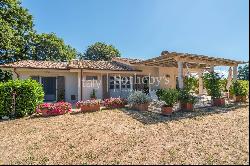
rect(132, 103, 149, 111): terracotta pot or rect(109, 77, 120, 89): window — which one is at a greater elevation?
rect(109, 77, 120, 89): window

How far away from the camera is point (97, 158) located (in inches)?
230

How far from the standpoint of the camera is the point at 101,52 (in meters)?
51.8

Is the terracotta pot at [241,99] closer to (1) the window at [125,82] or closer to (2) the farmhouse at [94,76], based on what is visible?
(2) the farmhouse at [94,76]

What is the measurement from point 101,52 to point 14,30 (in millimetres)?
27279

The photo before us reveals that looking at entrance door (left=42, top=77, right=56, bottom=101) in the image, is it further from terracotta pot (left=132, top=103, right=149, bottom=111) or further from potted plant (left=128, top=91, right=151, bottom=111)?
terracotta pot (left=132, top=103, right=149, bottom=111)

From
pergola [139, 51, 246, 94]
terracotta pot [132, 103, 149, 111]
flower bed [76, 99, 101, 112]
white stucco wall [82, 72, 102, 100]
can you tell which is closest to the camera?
flower bed [76, 99, 101, 112]

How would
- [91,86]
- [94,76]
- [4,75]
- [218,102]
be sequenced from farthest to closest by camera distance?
[4,75] < [94,76] < [91,86] < [218,102]

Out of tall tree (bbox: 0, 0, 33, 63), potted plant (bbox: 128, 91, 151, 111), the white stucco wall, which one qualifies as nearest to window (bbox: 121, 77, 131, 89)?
the white stucco wall

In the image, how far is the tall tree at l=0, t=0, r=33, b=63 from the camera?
2302 cm

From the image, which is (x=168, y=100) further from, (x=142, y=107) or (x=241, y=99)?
(x=241, y=99)

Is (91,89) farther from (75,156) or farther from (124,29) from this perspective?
(75,156)

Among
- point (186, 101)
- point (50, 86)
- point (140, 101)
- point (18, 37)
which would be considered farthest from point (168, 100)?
point (18, 37)

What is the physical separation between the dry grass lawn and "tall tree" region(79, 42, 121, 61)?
135 feet

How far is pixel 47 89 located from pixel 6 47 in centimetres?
814
